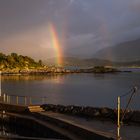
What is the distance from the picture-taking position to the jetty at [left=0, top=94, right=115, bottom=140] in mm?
18600

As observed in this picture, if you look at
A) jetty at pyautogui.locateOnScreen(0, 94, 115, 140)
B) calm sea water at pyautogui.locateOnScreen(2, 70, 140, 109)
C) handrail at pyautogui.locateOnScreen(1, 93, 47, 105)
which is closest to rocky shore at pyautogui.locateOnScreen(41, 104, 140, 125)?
jetty at pyautogui.locateOnScreen(0, 94, 115, 140)

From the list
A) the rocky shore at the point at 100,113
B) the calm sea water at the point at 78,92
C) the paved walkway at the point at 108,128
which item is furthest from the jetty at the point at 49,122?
the calm sea water at the point at 78,92

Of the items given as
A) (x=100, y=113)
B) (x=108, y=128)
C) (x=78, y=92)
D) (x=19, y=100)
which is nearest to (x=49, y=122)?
(x=100, y=113)

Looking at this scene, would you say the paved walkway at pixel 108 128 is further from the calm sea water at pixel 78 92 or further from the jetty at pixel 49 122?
the calm sea water at pixel 78 92

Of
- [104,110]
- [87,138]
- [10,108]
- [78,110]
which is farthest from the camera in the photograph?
[10,108]

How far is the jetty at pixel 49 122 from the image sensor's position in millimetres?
18600

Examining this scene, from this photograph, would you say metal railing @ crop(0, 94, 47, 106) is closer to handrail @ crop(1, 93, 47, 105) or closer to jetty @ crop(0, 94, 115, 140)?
handrail @ crop(1, 93, 47, 105)

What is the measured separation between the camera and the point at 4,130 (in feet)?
96.6

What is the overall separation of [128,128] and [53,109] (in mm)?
9714

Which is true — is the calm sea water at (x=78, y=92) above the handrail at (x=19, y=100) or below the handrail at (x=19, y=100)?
below

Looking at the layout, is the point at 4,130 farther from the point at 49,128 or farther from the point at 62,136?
the point at 62,136

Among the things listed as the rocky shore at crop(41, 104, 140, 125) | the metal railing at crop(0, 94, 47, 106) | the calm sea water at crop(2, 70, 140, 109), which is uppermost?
the rocky shore at crop(41, 104, 140, 125)

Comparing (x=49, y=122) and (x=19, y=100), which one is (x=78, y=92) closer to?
(x=19, y=100)

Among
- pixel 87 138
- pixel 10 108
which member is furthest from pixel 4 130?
pixel 87 138
